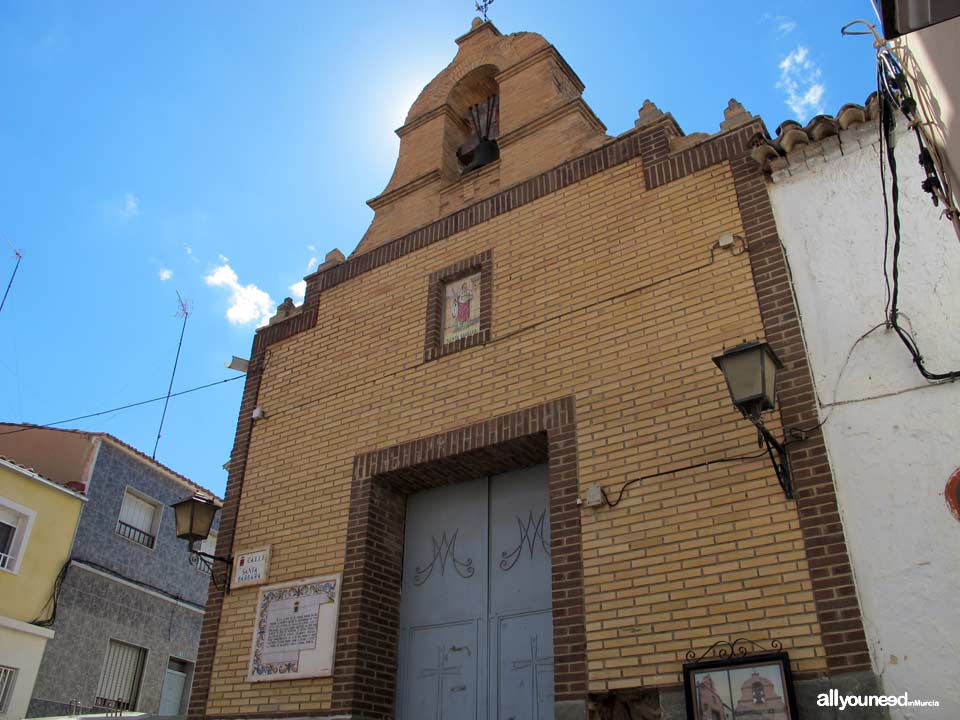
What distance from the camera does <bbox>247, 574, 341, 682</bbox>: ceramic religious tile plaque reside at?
7105 millimetres

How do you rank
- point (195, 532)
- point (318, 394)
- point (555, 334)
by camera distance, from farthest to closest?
point (318, 394), point (195, 532), point (555, 334)

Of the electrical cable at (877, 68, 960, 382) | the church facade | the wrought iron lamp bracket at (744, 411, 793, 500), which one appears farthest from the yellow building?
the electrical cable at (877, 68, 960, 382)

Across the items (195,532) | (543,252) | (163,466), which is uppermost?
(163,466)

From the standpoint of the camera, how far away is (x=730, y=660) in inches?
202

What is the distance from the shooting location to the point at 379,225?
32.9ft

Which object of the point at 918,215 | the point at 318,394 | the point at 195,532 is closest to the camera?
the point at 918,215

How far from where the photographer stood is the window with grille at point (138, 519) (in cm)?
1524

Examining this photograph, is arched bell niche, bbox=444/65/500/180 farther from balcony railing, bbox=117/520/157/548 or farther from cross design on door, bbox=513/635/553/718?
balcony railing, bbox=117/520/157/548

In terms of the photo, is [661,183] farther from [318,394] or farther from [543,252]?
[318,394]

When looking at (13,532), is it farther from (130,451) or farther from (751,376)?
(751,376)

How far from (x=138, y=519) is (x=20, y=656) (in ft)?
12.3

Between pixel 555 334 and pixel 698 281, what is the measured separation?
1.32 meters

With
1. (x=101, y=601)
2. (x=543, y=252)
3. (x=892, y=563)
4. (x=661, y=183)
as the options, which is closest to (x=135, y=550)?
(x=101, y=601)

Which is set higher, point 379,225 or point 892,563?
point 379,225
